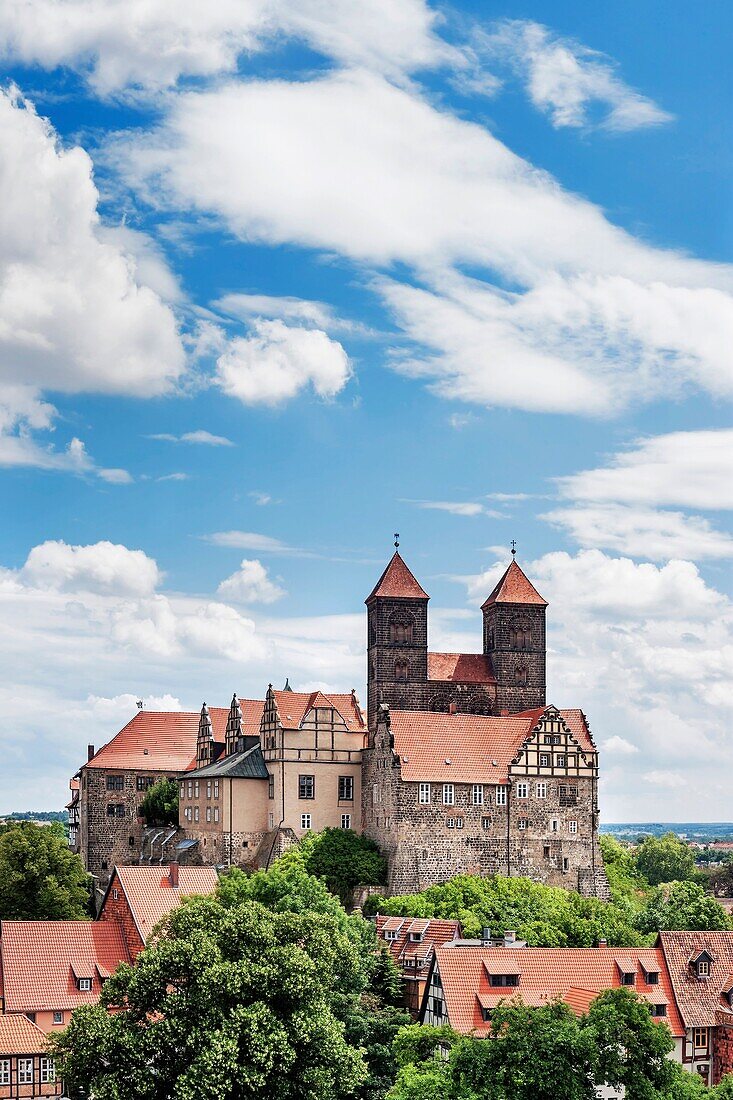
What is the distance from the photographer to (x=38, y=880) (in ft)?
310

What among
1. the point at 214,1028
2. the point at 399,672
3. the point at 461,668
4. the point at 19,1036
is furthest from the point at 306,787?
the point at 214,1028

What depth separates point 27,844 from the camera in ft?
313

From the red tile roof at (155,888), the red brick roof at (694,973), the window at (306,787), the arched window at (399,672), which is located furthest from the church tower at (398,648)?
the red brick roof at (694,973)

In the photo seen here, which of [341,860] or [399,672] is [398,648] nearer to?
[399,672]

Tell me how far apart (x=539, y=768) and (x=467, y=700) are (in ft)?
35.3

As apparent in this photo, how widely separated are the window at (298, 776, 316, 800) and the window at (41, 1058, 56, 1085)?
33806 mm

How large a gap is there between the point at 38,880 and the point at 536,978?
3697cm

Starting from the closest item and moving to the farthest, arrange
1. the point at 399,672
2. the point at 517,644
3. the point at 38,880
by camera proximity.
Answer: the point at 38,880, the point at 399,672, the point at 517,644

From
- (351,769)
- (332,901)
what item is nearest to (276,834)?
(351,769)

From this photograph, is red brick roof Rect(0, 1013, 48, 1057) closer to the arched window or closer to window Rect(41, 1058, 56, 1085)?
window Rect(41, 1058, 56, 1085)

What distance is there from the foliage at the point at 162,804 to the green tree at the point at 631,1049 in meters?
63.2

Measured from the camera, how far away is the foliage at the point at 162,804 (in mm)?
115062

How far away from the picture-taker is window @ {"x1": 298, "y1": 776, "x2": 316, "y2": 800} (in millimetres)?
98438

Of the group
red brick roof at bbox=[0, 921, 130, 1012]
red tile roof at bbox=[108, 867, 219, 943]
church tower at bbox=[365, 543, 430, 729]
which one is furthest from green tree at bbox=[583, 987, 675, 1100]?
church tower at bbox=[365, 543, 430, 729]
